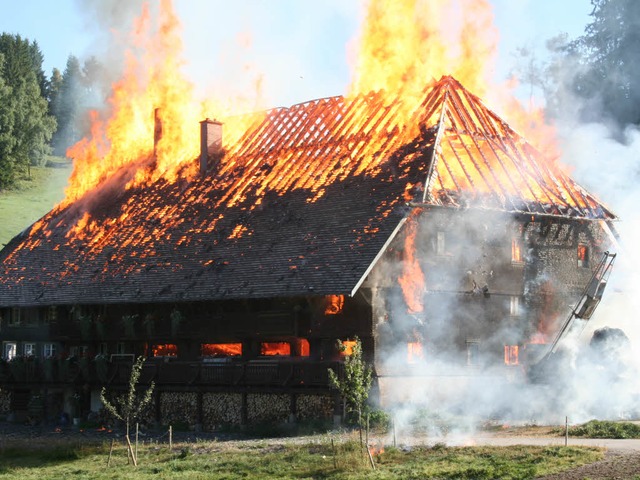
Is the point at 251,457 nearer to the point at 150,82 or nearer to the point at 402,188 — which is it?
the point at 402,188

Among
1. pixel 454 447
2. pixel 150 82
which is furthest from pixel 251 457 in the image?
pixel 150 82

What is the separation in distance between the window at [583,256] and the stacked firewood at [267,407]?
13845mm

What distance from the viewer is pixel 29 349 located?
51969 mm

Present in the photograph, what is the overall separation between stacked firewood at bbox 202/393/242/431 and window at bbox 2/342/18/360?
559 inches

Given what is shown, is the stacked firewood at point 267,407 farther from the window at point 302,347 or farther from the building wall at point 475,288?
the building wall at point 475,288

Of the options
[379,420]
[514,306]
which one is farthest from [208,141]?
[379,420]

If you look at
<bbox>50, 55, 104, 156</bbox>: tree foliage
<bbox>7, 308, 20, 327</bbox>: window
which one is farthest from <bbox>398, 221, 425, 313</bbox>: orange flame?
<bbox>50, 55, 104, 156</bbox>: tree foliage

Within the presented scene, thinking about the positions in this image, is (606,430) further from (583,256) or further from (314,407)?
(583,256)

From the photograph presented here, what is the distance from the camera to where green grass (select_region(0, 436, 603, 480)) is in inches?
1078

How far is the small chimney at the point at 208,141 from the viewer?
51581 mm

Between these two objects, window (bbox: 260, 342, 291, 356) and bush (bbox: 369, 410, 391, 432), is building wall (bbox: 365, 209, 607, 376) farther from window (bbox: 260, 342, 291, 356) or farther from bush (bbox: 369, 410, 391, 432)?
window (bbox: 260, 342, 291, 356)

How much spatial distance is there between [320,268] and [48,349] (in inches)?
690

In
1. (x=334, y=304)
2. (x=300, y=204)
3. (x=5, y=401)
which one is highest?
(x=300, y=204)

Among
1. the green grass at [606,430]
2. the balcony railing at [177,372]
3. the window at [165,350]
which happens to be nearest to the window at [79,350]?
the balcony railing at [177,372]
